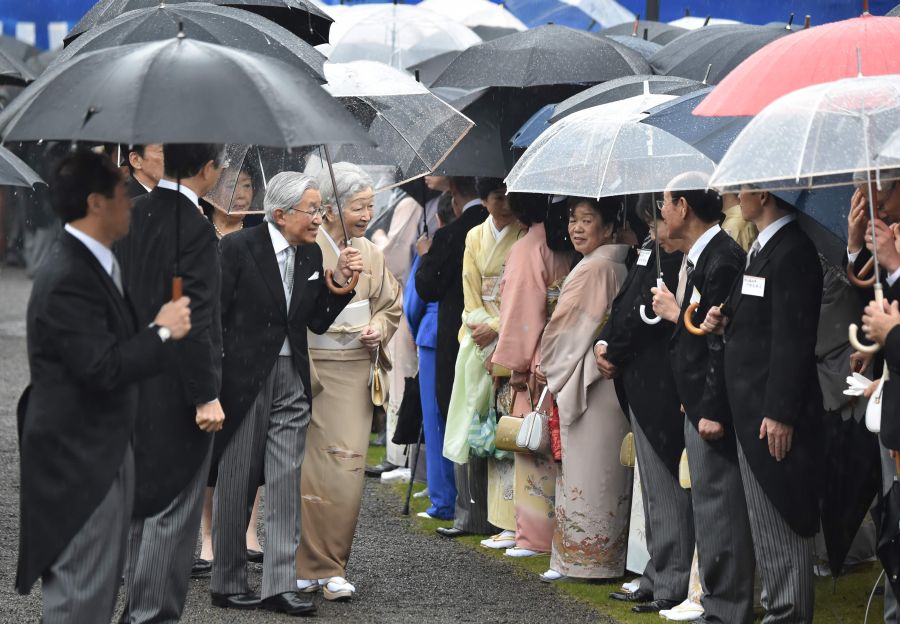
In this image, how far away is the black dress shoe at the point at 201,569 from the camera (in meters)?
7.12

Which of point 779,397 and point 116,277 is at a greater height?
point 116,277

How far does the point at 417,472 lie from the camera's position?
9617mm

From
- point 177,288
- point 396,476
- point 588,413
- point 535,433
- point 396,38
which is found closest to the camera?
point 177,288

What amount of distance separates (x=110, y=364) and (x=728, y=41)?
18.9ft

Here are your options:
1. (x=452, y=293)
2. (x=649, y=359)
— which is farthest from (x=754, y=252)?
(x=452, y=293)

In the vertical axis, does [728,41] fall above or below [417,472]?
above

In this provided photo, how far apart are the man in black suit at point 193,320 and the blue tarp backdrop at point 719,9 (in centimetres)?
605

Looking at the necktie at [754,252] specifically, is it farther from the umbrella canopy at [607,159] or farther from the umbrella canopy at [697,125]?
the umbrella canopy at [607,159]

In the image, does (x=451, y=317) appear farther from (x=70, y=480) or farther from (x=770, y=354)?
(x=70, y=480)

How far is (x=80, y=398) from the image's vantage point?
4.20m

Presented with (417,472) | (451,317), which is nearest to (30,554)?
(451,317)

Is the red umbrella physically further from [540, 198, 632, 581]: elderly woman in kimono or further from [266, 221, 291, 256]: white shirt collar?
[266, 221, 291, 256]: white shirt collar

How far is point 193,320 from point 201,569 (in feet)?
8.35

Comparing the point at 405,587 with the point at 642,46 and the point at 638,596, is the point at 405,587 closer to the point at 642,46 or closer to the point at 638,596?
the point at 638,596
